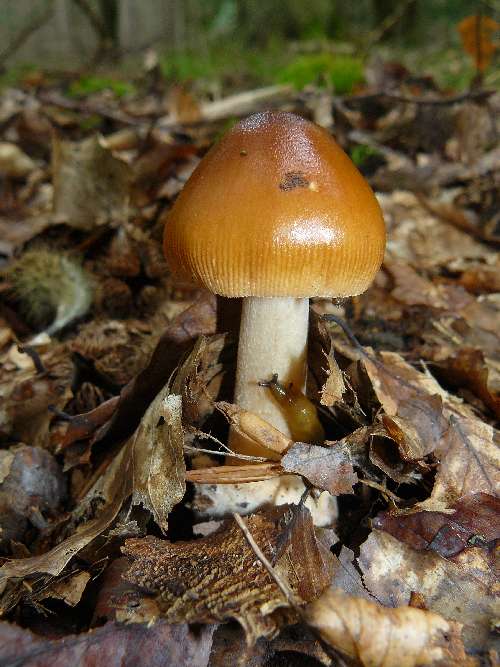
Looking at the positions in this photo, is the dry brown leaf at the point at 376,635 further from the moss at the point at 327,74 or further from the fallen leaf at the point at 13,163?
the moss at the point at 327,74

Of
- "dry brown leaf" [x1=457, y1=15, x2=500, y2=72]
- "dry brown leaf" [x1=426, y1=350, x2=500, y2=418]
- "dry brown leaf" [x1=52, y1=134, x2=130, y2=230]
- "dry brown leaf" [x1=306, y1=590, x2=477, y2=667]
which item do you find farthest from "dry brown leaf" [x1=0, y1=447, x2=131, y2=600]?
"dry brown leaf" [x1=457, y1=15, x2=500, y2=72]

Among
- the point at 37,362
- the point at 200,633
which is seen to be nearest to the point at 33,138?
the point at 37,362

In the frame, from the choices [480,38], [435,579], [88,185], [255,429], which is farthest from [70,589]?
[480,38]

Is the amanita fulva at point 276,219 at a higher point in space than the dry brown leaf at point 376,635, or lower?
higher

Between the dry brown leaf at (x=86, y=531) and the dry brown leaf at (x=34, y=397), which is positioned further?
the dry brown leaf at (x=34, y=397)

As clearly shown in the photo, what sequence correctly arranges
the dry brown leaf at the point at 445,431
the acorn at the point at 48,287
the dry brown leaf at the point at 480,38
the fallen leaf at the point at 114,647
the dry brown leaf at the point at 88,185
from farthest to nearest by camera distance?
the dry brown leaf at the point at 480,38, the dry brown leaf at the point at 88,185, the acorn at the point at 48,287, the dry brown leaf at the point at 445,431, the fallen leaf at the point at 114,647

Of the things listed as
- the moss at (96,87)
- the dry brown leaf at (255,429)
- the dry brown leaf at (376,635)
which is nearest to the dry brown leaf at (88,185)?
the dry brown leaf at (255,429)

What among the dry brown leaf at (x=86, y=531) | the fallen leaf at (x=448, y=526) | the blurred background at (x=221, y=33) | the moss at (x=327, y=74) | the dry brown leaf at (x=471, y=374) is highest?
the blurred background at (x=221, y=33)
